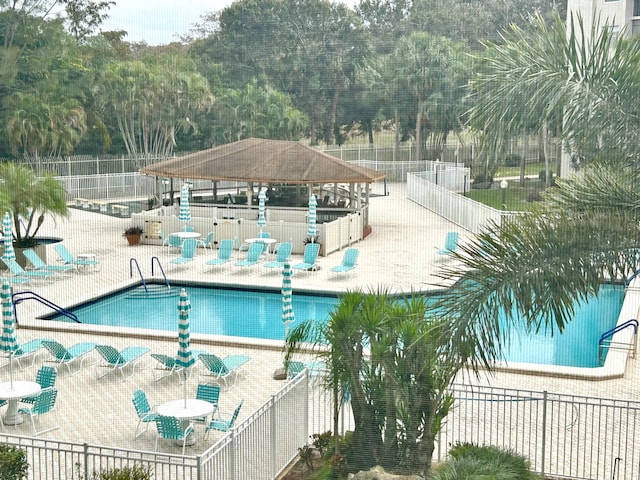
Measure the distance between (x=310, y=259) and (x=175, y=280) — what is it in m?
1.74

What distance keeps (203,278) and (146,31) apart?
12.6ft

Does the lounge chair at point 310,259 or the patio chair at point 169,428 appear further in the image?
the lounge chair at point 310,259

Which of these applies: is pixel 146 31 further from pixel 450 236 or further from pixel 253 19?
pixel 450 236

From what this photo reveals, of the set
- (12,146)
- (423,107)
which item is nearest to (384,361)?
(423,107)

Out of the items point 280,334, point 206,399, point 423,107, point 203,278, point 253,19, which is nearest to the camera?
point 206,399

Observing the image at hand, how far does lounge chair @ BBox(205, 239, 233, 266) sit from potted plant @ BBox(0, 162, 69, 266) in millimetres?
2278

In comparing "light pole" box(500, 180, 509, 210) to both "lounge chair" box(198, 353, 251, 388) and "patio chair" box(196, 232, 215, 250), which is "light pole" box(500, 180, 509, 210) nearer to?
"lounge chair" box(198, 353, 251, 388)

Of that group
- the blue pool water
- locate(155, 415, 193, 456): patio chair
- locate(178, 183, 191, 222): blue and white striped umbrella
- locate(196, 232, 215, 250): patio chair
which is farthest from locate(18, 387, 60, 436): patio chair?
locate(178, 183, 191, 222): blue and white striped umbrella

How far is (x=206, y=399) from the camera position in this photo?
24.0 feet

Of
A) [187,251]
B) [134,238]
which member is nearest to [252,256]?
[187,251]

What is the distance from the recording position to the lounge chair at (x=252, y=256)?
39.7 feet

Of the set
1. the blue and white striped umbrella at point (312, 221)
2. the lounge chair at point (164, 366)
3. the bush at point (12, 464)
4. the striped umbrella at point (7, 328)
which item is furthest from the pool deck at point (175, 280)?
the bush at point (12, 464)

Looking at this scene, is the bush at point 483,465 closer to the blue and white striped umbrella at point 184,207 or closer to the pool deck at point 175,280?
the pool deck at point 175,280

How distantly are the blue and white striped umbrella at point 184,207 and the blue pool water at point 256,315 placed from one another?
2.57 meters
